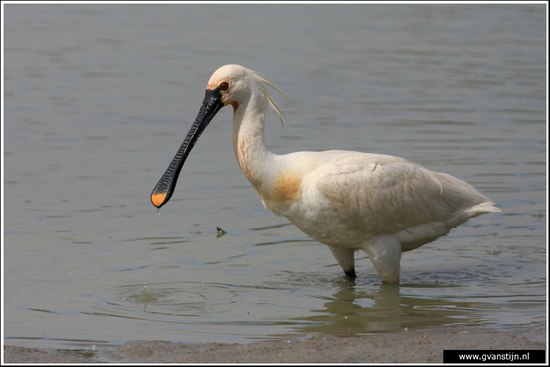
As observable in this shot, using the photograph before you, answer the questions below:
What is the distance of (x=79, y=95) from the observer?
623 inches

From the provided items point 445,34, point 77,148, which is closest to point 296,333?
point 77,148

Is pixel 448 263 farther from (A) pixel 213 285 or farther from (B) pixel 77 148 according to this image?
(B) pixel 77 148

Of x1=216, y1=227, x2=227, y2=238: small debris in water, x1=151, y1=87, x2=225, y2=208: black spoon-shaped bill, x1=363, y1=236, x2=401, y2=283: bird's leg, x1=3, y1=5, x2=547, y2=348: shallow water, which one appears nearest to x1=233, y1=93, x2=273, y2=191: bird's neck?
x1=151, y1=87, x2=225, y2=208: black spoon-shaped bill

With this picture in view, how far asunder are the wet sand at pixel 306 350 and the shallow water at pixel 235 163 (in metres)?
0.45

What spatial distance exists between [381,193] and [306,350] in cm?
241

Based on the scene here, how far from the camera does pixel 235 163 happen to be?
39.8 feet

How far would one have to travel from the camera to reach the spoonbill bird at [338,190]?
24.3 ft

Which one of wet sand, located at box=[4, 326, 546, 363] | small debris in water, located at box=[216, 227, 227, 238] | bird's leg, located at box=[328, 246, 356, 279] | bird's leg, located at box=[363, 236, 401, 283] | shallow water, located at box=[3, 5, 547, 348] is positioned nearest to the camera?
wet sand, located at box=[4, 326, 546, 363]

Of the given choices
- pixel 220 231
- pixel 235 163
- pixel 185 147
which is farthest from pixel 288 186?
pixel 235 163

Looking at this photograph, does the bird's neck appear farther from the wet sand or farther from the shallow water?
the wet sand

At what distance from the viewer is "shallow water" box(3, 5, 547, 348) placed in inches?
284

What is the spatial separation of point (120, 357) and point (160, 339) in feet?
2.06

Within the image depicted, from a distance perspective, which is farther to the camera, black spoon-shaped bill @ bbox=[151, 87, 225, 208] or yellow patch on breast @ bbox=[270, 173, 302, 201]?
black spoon-shaped bill @ bbox=[151, 87, 225, 208]

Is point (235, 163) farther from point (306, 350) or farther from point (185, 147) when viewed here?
point (306, 350)
